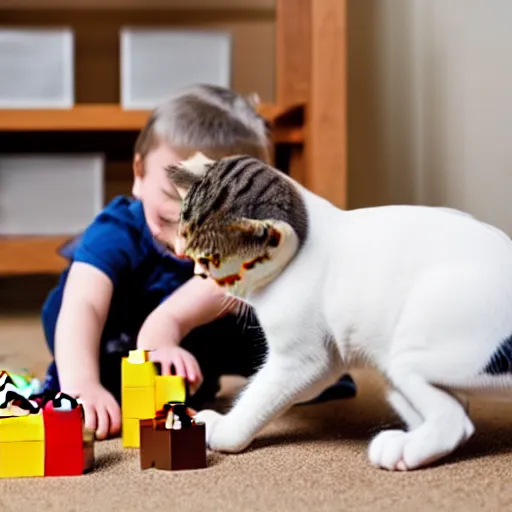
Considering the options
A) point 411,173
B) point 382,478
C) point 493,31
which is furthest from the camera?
point 411,173

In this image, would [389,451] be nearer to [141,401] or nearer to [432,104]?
[141,401]

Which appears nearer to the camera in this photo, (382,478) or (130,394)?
(382,478)

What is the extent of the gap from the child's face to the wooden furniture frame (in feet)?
1.48

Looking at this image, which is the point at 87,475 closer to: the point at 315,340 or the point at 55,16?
the point at 315,340

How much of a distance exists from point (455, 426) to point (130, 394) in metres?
0.30

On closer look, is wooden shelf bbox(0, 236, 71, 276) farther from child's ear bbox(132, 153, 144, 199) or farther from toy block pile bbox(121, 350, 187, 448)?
toy block pile bbox(121, 350, 187, 448)

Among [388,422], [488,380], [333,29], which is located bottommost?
[388,422]

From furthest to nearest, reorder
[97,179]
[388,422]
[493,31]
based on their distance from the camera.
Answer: [97,179] < [493,31] < [388,422]

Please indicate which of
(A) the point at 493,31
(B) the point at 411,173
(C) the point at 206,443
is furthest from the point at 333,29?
(C) the point at 206,443

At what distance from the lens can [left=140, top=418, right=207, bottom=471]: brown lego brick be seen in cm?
72

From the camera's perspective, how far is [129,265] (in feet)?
3.52

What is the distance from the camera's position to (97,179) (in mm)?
1917

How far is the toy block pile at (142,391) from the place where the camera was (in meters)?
0.80

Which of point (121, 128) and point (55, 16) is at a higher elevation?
point (55, 16)
